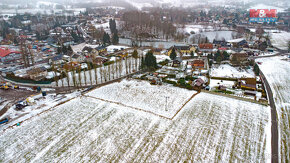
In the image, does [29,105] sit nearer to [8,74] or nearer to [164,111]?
[8,74]

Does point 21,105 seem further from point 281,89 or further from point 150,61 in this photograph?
point 281,89

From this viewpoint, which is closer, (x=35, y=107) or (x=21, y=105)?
(x=21, y=105)

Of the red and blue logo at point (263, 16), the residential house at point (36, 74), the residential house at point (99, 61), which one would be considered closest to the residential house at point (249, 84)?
the residential house at point (99, 61)

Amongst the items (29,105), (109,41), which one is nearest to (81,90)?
(29,105)

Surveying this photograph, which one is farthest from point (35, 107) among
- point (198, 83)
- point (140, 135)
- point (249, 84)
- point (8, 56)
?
point (249, 84)

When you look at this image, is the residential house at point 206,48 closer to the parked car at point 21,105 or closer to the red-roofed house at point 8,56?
the parked car at point 21,105

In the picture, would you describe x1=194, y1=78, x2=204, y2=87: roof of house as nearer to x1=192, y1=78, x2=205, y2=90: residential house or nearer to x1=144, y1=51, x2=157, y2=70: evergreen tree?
x1=192, y1=78, x2=205, y2=90: residential house
